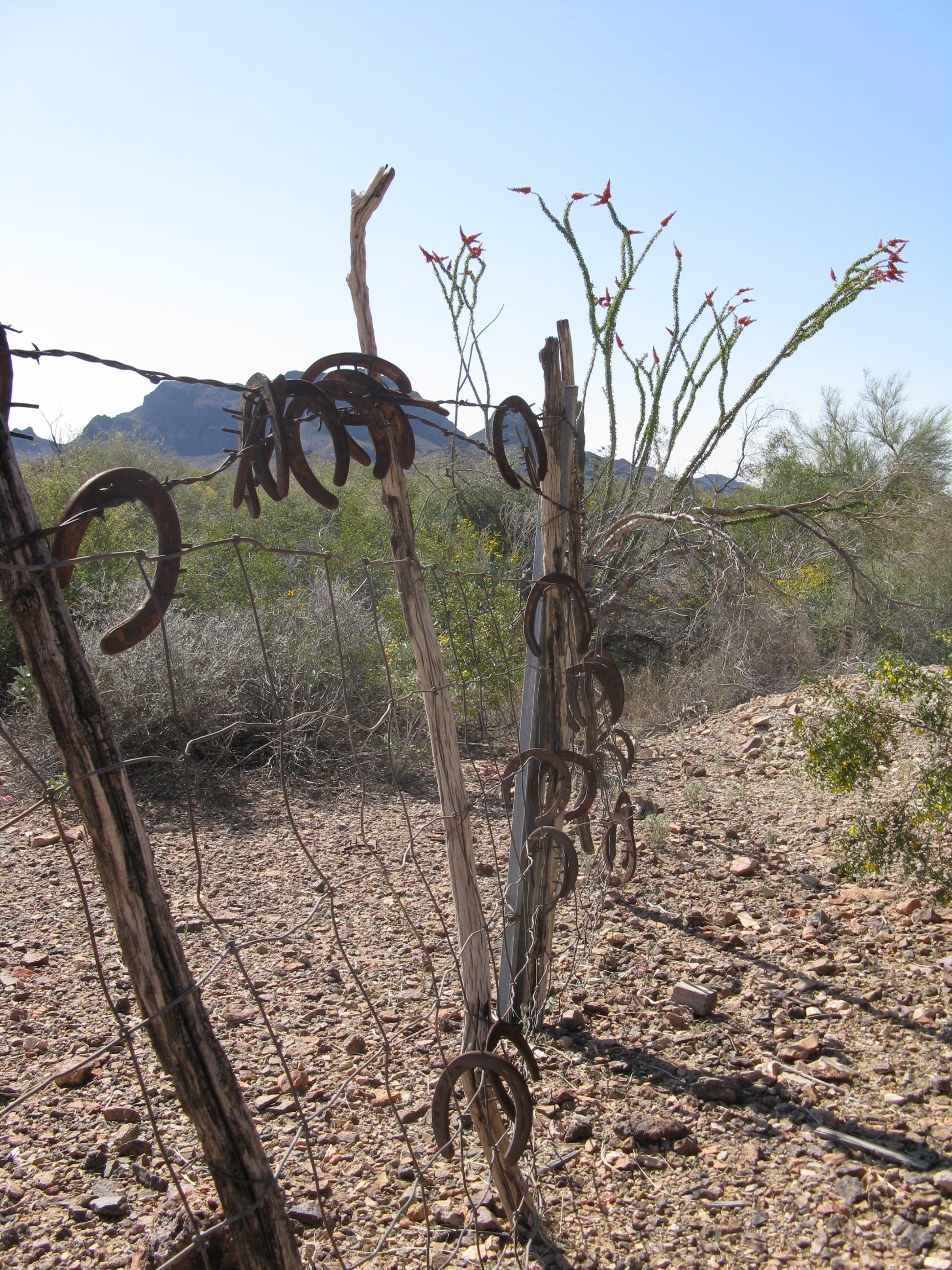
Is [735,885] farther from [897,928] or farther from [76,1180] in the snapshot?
[76,1180]

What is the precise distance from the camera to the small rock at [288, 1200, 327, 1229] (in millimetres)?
2027

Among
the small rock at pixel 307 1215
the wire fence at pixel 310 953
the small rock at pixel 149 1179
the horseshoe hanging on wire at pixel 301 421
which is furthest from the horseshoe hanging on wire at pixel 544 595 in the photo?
the small rock at pixel 149 1179

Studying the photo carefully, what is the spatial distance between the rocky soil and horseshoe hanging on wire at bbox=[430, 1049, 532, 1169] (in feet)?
0.30

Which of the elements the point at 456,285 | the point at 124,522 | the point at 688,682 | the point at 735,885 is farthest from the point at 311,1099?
the point at 124,522

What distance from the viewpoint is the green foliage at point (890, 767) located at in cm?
356

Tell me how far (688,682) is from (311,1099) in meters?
6.24

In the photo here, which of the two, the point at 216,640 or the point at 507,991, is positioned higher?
the point at 216,640

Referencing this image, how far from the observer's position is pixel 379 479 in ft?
6.61

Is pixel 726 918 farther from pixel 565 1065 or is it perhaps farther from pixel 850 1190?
pixel 850 1190

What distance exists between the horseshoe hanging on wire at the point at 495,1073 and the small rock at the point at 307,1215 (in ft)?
1.63

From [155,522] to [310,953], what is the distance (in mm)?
2779

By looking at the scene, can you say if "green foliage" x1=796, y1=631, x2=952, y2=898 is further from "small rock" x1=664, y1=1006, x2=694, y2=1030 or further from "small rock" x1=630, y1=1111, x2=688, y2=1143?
"small rock" x1=630, y1=1111, x2=688, y2=1143

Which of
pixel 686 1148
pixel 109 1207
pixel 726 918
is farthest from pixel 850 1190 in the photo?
pixel 109 1207

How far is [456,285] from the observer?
4441mm
